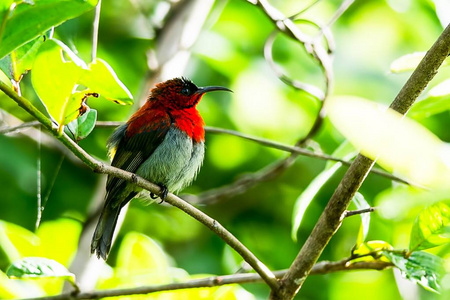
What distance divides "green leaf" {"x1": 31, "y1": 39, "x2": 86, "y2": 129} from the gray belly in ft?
8.38

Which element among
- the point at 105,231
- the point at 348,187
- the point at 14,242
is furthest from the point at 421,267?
the point at 105,231

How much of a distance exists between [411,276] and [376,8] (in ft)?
13.1

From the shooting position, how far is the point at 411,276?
7.90 ft

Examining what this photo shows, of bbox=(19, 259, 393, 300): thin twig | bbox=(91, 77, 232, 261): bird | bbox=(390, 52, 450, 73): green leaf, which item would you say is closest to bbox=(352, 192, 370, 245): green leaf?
bbox=(19, 259, 393, 300): thin twig

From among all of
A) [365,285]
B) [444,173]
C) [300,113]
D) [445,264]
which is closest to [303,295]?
Answer: [365,285]

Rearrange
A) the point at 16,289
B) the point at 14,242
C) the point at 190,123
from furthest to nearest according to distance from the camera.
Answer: the point at 190,123
the point at 14,242
the point at 16,289

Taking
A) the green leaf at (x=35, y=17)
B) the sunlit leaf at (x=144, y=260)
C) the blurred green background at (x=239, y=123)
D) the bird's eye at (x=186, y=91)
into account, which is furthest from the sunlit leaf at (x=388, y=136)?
the bird's eye at (x=186, y=91)

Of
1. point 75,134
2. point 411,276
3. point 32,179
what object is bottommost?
point 411,276

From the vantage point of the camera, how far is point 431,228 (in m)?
2.36

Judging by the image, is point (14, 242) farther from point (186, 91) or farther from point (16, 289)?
point (186, 91)

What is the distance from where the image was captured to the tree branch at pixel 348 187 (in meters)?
2.06

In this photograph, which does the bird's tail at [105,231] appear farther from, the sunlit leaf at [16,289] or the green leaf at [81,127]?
the green leaf at [81,127]

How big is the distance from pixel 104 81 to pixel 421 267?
1.42 m

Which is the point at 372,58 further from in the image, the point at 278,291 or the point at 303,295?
the point at 278,291
